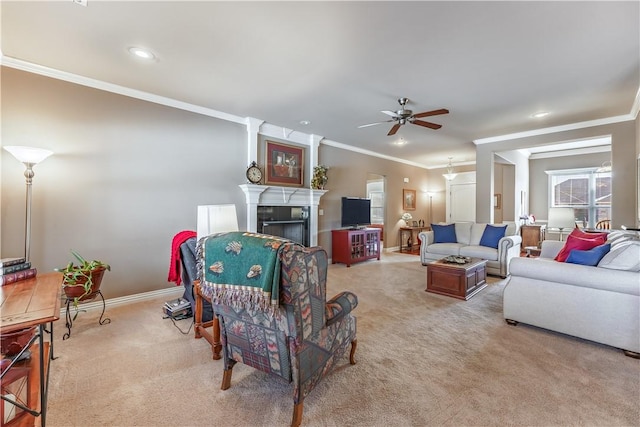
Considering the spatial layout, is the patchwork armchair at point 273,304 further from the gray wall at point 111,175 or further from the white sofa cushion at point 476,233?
the white sofa cushion at point 476,233

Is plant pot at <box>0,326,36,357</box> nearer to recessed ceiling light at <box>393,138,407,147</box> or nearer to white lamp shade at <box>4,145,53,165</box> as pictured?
white lamp shade at <box>4,145,53,165</box>

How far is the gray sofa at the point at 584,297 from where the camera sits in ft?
7.20

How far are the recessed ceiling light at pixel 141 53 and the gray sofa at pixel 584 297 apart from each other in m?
4.19

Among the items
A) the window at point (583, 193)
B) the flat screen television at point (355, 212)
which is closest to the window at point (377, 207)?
the flat screen television at point (355, 212)

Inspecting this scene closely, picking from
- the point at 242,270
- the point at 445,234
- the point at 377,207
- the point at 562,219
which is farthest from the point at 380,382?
the point at 562,219

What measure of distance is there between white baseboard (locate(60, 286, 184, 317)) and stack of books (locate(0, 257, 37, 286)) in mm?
1362

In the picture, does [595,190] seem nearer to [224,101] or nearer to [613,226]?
[613,226]

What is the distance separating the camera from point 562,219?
6.59m

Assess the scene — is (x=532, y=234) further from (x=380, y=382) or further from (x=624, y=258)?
(x=380, y=382)

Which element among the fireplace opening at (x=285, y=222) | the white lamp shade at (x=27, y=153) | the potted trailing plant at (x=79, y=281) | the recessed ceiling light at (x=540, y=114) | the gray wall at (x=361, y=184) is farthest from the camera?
the gray wall at (x=361, y=184)

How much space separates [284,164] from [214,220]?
268 centimetres

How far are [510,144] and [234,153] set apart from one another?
5.28 meters

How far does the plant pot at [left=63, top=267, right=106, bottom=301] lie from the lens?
249 cm

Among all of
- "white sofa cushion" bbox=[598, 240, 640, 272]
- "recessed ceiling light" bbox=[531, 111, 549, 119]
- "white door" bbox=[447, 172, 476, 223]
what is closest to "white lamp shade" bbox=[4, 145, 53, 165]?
"white sofa cushion" bbox=[598, 240, 640, 272]
